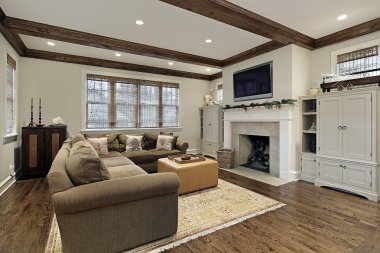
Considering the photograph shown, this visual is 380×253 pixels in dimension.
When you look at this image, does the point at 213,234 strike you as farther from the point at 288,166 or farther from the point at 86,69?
the point at 86,69

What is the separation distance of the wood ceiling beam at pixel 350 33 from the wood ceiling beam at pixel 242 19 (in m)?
0.23

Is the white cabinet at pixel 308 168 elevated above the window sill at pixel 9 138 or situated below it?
below

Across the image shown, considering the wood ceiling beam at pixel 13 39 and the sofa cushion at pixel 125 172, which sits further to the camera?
the wood ceiling beam at pixel 13 39

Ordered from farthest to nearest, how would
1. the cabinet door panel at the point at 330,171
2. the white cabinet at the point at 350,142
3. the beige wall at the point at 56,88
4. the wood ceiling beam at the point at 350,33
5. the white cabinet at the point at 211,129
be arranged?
the white cabinet at the point at 211,129 < the beige wall at the point at 56,88 < the cabinet door panel at the point at 330,171 < the wood ceiling beam at the point at 350,33 < the white cabinet at the point at 350,142

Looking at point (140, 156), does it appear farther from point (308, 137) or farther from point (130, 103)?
point (308, 137)

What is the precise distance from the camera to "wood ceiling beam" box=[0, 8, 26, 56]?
3.09 m

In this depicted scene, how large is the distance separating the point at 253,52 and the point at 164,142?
9.73ft

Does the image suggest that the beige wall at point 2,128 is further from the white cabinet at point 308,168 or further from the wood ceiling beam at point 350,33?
the wood ceiling beam at point 350,33

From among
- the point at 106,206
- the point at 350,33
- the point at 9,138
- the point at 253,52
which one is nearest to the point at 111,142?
the point at 9,138

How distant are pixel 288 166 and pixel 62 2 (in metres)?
4.62

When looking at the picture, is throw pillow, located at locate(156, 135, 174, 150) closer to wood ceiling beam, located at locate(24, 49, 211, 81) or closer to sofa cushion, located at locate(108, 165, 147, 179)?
sofa cushion, located at locate(108, 165, 147, 179)

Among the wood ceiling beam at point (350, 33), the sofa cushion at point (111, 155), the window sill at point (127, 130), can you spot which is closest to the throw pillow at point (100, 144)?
the sofa cushion at point (111, 155)

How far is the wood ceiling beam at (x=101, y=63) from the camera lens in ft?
15.0

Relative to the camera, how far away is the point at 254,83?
4695 mm
